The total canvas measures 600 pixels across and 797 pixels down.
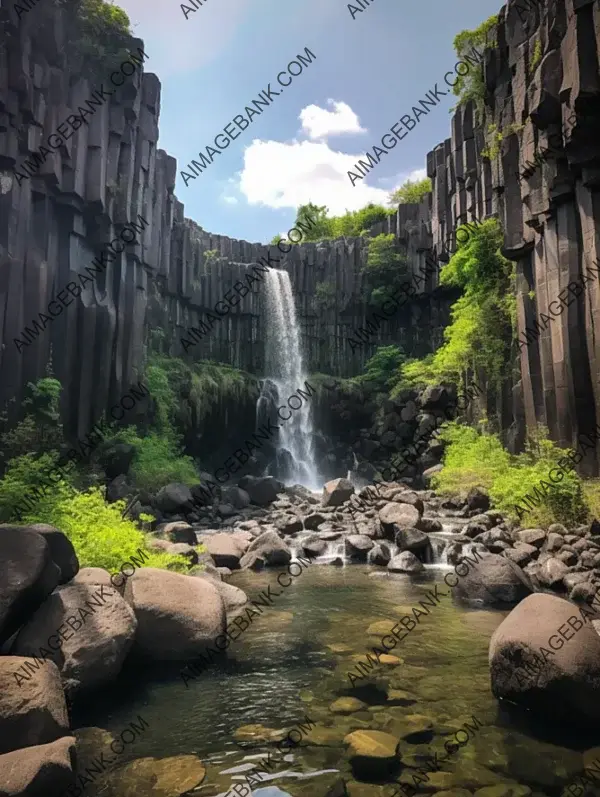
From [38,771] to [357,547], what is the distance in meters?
10.00

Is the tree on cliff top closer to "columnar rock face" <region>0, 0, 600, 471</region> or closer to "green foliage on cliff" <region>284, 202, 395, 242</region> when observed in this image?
"green foliage on cliff" <region>284, 202, 395, 242</region>

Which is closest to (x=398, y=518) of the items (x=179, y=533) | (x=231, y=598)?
(x=179, y=533)

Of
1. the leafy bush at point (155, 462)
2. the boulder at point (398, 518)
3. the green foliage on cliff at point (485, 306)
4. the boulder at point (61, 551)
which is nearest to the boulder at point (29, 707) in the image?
the boulder at point (61, 551)

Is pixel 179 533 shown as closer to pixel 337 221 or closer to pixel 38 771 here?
pixel 38 771

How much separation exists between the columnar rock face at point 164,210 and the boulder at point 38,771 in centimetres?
1165

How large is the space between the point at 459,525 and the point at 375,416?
1454cm

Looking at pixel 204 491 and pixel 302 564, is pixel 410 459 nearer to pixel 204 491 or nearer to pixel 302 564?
pixel 204 491

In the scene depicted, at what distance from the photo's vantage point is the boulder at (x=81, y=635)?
548 centimetres

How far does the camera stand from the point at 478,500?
15.8 metres

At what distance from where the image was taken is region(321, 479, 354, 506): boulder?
18984 millimetres

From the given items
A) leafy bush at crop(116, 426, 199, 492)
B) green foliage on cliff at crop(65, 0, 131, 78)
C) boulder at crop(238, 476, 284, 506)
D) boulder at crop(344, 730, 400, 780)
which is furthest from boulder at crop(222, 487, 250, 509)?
green foliage on cliff at crop(65, 0, 131, 78)

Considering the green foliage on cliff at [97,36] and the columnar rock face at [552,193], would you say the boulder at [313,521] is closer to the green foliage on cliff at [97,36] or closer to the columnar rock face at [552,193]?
the columnar rock face at [552,193]

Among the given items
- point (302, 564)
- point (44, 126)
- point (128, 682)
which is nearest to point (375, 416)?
point (302, 564)

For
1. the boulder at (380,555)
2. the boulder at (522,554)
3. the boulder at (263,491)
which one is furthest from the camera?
the boulder at (263,491)
